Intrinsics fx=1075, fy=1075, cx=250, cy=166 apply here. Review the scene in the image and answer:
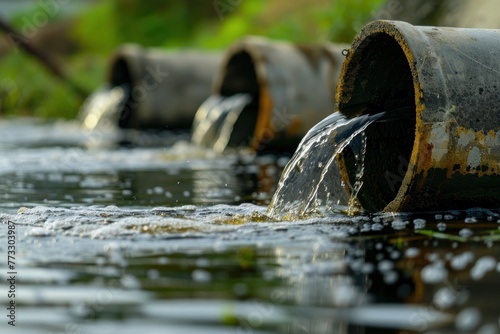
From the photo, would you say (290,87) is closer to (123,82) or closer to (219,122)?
(219,122)

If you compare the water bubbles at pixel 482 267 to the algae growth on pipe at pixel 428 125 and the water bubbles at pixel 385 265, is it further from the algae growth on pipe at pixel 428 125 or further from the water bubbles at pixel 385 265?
the algae growth on pipe at pixel 428 125

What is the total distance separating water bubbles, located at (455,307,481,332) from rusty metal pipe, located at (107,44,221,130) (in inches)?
534

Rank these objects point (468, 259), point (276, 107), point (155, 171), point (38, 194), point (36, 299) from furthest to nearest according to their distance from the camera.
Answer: point (276, 107) → point (155, 171) → point (38, 194) → point (468, 259) → point (36, 299)

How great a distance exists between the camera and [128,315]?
3.58m

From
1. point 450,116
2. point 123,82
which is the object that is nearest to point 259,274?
point 450,116

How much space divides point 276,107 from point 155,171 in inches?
81.0

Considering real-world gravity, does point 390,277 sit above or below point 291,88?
below

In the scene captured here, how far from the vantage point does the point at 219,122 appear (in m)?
13.3

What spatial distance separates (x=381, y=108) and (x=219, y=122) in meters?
6.61

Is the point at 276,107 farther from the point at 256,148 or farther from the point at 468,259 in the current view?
the point at 468,259

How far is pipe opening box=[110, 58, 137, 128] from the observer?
17672 mm

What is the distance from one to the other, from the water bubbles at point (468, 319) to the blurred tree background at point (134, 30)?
34.6 ft

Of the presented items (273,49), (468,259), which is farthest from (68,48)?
(468,259)

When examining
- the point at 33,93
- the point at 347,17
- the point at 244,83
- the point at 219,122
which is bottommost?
the point at 33,93
